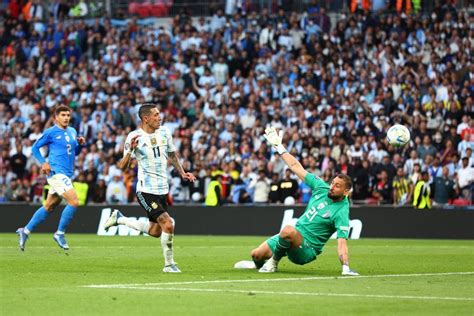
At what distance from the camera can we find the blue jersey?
2086 cm

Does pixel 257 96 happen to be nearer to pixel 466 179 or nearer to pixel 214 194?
pixel 214 194

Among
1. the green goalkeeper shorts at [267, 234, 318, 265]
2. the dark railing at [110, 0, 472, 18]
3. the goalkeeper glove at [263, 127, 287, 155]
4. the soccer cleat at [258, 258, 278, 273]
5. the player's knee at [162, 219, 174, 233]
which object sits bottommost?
the soccer cleat at [258, 258, 278, 273]

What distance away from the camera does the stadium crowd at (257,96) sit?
31750 millimetres

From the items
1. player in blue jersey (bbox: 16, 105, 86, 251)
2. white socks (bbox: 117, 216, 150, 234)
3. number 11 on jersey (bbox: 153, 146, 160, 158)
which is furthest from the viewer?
player in blue jersey (bbox: 16, 105, 86, 251)

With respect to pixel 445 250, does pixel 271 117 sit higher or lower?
higher

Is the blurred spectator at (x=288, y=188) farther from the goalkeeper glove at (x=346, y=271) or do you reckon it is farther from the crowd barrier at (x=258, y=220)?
the goalkeeper glove at (x=346, y=271)

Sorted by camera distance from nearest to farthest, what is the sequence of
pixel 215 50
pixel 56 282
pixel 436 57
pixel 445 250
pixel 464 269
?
pixel 56 282 → pixel 464 269 → pixel 445 250 → pixel 436 57 → pixel 215 50

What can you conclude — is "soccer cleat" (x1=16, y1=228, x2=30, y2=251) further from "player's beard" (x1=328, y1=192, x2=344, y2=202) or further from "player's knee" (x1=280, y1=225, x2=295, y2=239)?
"player's beard" (x1=328, y1=192, x2=344, y2=202)

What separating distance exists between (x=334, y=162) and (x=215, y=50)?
897 centimetres

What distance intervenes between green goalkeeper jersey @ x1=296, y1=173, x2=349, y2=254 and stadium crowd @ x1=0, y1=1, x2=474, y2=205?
14638 millimetres

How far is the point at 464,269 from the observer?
1727cm

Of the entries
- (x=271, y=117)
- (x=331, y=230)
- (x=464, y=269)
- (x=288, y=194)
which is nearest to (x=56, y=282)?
(x=331, y=230)

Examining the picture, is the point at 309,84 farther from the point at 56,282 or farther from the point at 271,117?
the point at 56,282

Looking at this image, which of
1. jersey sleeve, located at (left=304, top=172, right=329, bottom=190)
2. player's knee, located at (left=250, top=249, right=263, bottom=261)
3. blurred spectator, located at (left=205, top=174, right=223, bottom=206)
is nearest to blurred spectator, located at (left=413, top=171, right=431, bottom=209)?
blurred spectator, located at (left=205, top=174, right=223, bottom=206)
